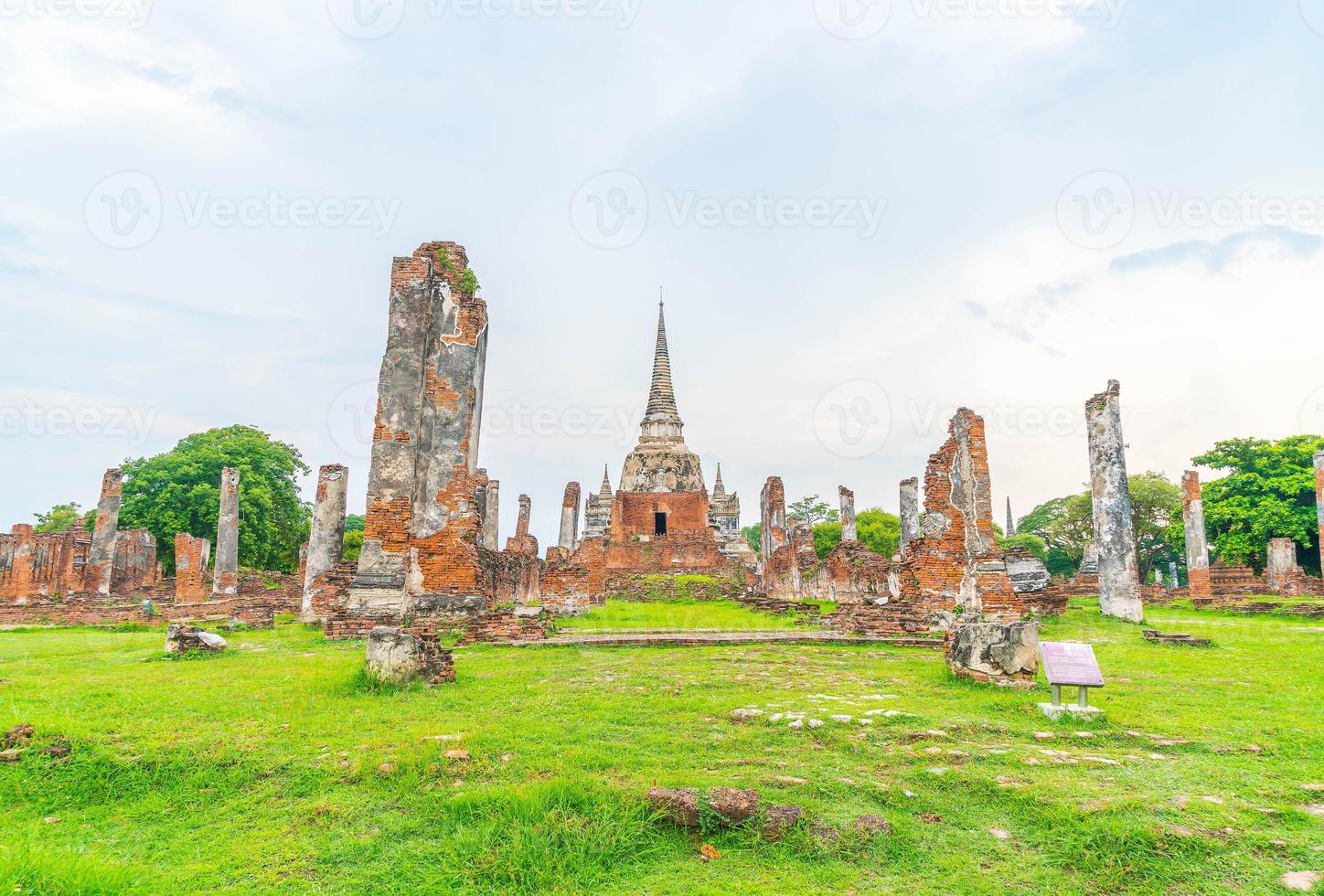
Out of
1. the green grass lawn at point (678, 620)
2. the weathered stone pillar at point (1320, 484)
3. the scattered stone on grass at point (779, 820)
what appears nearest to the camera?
the scattered stone on grass at point (779, 820)

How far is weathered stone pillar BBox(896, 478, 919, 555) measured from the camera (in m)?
26.0

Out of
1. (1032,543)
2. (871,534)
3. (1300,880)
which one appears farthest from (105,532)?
(1032,543)

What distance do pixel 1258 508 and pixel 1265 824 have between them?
32.2 metres

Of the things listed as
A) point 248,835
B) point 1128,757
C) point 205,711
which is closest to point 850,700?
point 1128,757

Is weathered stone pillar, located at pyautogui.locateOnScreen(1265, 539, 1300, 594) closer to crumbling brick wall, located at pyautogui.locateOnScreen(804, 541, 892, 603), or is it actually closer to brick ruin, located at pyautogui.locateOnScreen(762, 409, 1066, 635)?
brick ruin, located at pyautogui.locateOnScreen(762, 409, 1066, 635)

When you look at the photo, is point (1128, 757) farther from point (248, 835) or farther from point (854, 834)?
point (248, 835)

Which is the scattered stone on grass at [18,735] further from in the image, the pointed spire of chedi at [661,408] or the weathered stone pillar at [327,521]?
the pointed spire of chedi at [661,408]

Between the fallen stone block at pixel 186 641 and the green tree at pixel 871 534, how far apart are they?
4118cm

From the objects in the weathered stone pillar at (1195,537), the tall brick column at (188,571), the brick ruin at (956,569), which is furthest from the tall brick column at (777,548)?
the tall brick column at (188,571)

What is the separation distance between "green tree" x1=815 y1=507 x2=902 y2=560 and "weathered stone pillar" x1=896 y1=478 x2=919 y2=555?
70.8 feet

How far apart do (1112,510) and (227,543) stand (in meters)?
24.1

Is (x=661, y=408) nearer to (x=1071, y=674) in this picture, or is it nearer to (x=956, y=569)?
(x=956, y=569)

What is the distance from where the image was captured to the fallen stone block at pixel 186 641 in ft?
31.5

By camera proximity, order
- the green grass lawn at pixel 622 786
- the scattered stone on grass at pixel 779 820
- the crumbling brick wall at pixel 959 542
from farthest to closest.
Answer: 1. the crumbling brick wall at pixel 959 542
2. the scattered stone on grass at pixel 779 820
3. the green grass lawn at pixel 622 786
